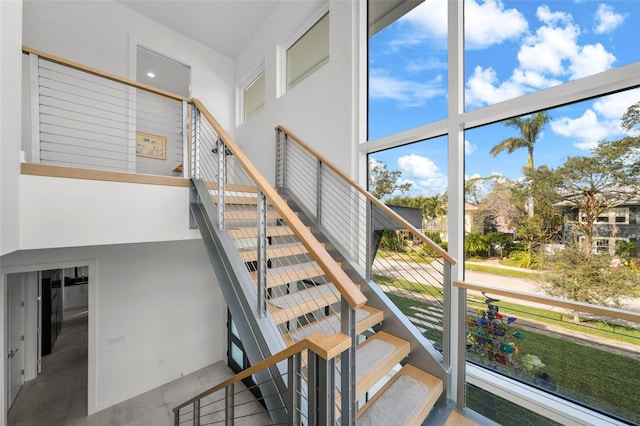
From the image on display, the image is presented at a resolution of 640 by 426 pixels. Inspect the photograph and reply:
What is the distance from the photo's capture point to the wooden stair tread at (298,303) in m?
1.67

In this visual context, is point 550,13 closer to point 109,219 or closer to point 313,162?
point 313,162

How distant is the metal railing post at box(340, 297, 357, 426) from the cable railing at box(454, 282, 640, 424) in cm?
100

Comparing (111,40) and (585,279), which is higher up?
(111,40)

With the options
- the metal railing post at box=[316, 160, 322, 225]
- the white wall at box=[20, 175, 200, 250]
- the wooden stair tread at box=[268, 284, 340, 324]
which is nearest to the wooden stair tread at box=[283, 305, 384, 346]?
the wooden stair tread at box=[268, 284, 340, 324]

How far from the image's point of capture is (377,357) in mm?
1638

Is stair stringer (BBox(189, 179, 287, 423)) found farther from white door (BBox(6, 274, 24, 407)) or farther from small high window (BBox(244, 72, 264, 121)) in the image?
white door (BBox(6, 274, 24, 407))

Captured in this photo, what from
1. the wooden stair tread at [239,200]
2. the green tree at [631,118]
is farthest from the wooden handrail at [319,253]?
the green tree at [631,118]

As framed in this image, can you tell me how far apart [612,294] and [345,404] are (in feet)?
5.16

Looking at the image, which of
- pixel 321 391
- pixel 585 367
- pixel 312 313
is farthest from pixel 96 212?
pixel 585 367

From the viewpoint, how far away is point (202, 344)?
452 cm

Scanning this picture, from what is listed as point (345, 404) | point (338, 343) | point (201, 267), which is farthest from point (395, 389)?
point (201, 267)

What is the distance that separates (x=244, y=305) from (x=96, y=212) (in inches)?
55.2

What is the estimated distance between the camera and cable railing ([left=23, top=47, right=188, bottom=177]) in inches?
111

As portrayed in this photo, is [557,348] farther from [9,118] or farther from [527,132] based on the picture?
[9,118]
